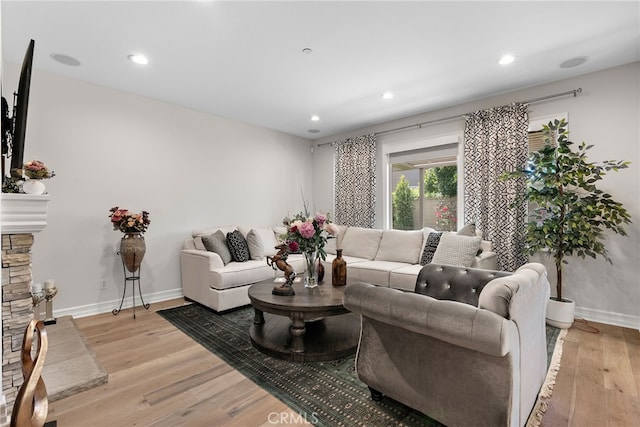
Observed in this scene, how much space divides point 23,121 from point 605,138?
505cm

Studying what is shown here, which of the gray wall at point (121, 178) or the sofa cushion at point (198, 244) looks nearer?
the gray wall at point (121, 178)

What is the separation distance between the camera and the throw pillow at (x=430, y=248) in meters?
3.85

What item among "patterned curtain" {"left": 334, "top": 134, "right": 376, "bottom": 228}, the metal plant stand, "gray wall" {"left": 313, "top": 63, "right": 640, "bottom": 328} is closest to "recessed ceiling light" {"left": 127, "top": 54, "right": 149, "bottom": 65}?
the metal plant stand

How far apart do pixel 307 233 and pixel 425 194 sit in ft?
9.35

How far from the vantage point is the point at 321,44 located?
8.98 feet

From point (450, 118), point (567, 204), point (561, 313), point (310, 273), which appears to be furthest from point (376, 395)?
point (450, 118)

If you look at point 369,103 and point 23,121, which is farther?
point 369,103

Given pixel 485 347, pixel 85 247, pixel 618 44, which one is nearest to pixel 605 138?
pixel 618 44

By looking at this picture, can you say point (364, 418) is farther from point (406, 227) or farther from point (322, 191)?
point (322, 191)

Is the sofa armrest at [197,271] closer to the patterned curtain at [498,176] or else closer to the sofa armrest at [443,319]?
the sofa armrest at [443,319]

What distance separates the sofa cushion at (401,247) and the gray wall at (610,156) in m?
1.65

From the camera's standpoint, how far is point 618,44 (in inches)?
109

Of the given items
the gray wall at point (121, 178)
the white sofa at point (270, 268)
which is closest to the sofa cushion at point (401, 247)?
the white sofa at point (270, 268)

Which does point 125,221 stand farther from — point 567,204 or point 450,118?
point 567,204
